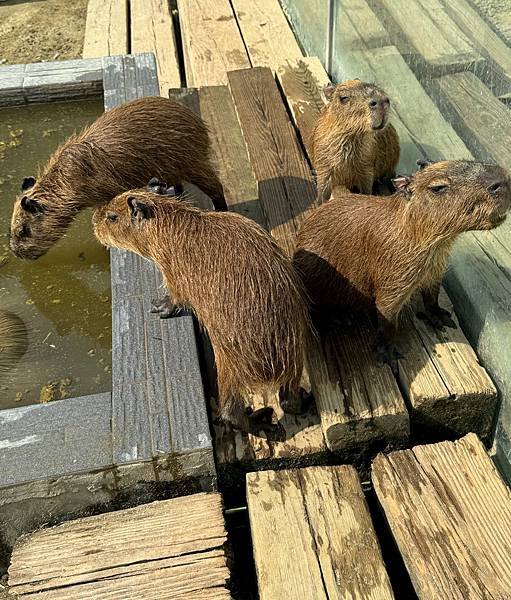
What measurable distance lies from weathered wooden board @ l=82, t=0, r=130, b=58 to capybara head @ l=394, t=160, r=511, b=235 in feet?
13.6

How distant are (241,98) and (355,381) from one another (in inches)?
101

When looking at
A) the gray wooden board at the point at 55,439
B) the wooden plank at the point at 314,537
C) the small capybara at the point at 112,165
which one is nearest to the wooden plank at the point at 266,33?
the small capybara at the point at 112,165

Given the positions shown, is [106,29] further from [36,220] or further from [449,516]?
[449,516]

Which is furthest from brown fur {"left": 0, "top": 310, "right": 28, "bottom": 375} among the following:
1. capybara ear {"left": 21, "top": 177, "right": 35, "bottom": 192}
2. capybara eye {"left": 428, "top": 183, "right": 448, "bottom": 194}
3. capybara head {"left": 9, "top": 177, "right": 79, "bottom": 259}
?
capybara eye {"left": 428, "top": 183, "right": 448, "bottom": 194}

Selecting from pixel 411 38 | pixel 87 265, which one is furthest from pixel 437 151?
pixel 87 265

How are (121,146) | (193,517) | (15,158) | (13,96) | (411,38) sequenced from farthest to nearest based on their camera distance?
(13,96) → (15,158) → (411,38) → (121,146) → (193,517)

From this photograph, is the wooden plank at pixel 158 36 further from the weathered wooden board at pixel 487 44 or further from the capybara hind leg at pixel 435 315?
the capybara hind leg at pixel 435 315

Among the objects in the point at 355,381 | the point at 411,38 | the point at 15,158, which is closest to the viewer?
the point at 355,381

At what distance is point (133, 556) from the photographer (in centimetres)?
229

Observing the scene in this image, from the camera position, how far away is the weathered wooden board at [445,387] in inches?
105

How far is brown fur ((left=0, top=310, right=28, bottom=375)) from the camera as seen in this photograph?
10.5ft

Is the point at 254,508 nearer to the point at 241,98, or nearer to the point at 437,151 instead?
the point at 437,151

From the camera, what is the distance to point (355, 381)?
9.05ft

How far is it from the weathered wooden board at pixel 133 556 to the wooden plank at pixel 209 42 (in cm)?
365
